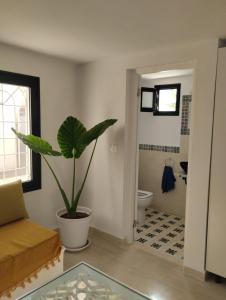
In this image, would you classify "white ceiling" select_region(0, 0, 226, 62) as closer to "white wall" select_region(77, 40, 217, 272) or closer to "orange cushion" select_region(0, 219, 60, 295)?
"white wall" select_region(77, 40, 217, 272)

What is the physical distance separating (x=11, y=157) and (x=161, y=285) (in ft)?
6.82

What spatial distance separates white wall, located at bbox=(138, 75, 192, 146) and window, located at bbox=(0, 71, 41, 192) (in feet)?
5.68

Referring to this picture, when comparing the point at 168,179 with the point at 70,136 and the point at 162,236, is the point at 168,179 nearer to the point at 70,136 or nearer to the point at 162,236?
the point at 162,236

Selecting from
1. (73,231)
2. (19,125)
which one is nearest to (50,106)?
(19,125)

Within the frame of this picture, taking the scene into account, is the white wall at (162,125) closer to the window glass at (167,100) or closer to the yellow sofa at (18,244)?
the window glass at (167,100)

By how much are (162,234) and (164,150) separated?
1.37 meters

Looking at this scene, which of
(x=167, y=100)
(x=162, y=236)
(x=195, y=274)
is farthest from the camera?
(x=167, y=100)

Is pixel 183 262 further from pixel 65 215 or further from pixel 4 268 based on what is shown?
pixel 4 268

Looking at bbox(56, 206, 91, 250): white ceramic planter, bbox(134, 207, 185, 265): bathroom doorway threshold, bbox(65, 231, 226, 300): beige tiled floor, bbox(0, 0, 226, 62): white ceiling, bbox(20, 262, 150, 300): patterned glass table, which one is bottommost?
bbox(65, 231, 226, 300): beige tiled floor

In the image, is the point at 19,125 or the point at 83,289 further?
the point at 19,125

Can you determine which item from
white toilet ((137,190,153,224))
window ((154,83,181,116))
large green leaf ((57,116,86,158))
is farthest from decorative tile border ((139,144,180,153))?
large green leaf ((57,116,86,158))

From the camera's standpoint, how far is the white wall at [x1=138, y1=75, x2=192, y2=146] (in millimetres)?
3803

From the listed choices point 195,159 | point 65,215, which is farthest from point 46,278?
point 195,159

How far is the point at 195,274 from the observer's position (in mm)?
2400
